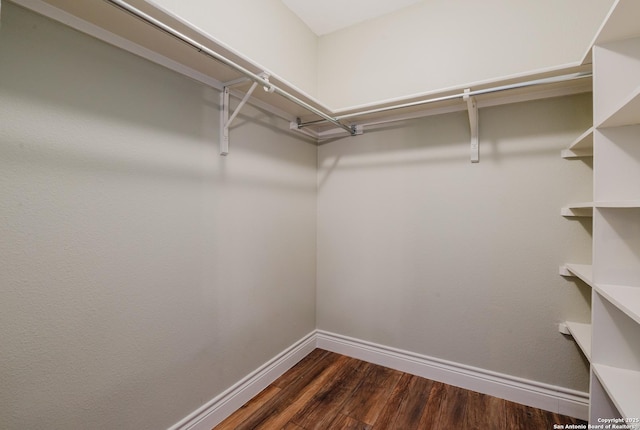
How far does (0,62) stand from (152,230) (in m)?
0.75

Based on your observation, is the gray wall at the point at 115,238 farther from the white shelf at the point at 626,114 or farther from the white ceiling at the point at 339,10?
the white shelf at the point at 626,114

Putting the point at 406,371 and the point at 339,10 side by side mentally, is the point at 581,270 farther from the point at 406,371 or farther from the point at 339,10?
the point at 339,10

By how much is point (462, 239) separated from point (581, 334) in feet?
2.53

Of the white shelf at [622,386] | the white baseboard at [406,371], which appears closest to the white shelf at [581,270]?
the white shelf at [622,386]

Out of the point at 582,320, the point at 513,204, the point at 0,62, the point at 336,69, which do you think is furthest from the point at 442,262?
the point at 0,62

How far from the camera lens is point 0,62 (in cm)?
93

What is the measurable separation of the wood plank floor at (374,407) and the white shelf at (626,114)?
1.62 metres

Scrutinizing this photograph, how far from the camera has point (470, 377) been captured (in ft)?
6.26

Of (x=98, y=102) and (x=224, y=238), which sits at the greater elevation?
(x=98, y=102)

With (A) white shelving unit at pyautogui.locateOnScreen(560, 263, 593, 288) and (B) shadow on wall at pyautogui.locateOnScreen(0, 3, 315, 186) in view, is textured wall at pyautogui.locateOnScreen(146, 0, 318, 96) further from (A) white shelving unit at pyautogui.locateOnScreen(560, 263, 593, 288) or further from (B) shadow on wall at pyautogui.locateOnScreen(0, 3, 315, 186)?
(A) white shelving unit at pyautogui.locateOnScreen(560, 263, 593, 288)

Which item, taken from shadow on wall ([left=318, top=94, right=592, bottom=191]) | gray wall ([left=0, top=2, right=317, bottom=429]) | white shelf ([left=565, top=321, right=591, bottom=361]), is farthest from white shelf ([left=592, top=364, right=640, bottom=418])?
gray wall ([left=0, top=2, right=317, bottom=429])

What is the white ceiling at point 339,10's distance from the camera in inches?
82.3

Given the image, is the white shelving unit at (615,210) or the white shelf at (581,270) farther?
the white shelf at (581,270)

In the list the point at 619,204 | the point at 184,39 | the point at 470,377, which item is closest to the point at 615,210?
the point at 619,204
